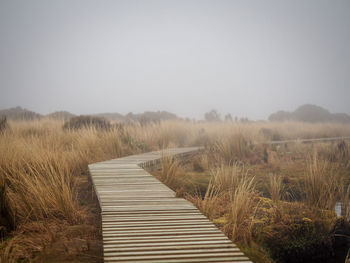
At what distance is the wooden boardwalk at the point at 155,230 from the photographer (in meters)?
1.94

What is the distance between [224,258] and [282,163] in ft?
19.8

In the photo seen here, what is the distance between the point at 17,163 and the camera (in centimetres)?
453

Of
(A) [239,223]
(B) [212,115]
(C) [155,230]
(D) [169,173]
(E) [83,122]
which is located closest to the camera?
(C) [155,230]

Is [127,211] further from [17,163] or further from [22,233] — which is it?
[17,163]

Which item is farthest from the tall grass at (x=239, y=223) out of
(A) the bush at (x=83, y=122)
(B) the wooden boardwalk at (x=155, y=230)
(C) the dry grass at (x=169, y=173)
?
(A) the bush at (x=83, y=122)

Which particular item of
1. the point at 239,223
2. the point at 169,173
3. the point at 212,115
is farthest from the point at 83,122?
the point at 212,115

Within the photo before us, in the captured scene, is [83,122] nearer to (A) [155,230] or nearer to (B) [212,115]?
(A) [155,230]

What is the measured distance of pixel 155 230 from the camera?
230 cm

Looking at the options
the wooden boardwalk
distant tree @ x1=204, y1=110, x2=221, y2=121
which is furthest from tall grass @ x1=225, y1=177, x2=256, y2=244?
distant tree @ x1=204, y1=110, x2=221, y2=121

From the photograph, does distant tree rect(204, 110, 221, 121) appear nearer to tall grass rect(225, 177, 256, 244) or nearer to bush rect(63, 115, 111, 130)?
bush rect(63, 115, 111, 130)

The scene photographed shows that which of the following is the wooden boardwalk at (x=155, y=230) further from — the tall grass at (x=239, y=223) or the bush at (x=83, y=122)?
the bush at (x=83, y=122)

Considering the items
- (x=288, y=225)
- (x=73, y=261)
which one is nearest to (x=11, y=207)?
(x=73, y=261)

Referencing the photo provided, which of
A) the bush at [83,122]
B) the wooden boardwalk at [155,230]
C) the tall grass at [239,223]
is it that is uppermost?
the bush at [83,122]

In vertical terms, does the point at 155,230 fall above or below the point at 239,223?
above
